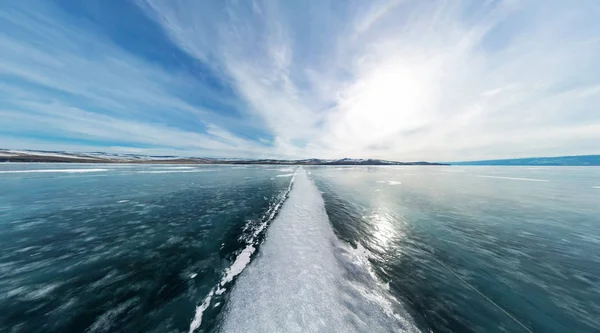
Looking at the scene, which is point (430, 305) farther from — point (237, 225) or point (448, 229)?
point (237, 225)

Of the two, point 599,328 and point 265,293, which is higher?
point 265,293

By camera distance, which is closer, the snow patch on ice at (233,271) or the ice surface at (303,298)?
the ice surface at (303,298)

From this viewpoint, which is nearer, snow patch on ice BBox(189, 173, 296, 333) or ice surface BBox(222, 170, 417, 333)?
ice surface BBox(222, 170, 417, 333)

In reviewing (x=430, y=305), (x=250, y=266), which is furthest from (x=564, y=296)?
(x=250, y=266)

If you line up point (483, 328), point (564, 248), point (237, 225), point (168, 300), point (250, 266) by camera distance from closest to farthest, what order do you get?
point (483, 328), point (168, 300), point (250, 266), point (564, 248), point (237, 225)

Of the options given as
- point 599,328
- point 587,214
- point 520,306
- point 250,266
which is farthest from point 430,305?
point 587,214

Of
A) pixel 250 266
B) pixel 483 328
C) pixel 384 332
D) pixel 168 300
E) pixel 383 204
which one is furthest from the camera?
pixel 383 204

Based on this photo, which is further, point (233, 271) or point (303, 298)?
point (233, 271)

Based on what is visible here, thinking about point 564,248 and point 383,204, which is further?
point 383,204
